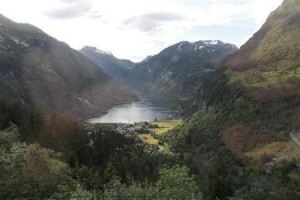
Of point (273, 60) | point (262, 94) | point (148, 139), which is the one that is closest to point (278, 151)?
point (262, 94)

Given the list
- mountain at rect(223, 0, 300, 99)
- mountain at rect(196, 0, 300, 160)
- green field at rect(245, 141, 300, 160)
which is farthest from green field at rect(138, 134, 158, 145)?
green field at rect(245, 141, 300, 160)

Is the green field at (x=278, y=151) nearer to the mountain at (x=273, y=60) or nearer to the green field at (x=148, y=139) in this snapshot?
the mountain at (x=273, y=60)

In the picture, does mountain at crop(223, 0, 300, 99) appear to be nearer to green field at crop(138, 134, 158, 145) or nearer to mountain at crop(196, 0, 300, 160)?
mountain at crop(196, 0, 300, 160)

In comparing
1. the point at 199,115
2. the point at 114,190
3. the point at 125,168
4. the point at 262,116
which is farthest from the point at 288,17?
the point at 114,190

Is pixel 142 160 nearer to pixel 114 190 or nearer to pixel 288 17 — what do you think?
pixel 114 190

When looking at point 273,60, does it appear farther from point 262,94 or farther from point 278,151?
point 278,151

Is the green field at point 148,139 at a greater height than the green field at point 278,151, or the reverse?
the green field at point 278,151

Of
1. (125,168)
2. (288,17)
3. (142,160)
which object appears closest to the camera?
(125,168)

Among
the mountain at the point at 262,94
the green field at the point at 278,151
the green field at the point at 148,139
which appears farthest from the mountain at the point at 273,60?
the green field at the point at 148,139
